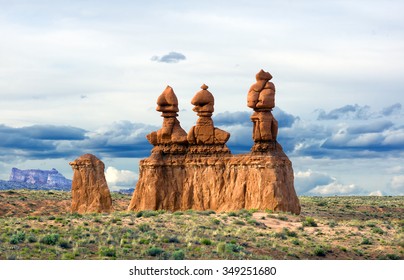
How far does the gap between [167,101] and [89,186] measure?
10.9 metres

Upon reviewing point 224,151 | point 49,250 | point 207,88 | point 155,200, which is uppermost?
point 207,88

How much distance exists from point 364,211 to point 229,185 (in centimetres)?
3073

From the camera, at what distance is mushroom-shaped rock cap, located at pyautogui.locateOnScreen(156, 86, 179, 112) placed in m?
69.7

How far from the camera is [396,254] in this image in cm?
4959

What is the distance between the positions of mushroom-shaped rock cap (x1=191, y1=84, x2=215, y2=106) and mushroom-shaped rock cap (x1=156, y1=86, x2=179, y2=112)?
3.22 meters

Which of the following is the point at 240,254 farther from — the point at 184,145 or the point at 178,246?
the point at 184,145

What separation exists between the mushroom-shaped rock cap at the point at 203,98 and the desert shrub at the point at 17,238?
2575 centimetres

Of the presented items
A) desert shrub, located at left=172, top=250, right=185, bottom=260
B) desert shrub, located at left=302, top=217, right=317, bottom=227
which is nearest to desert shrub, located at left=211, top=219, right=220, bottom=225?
desert shrub, located at left=302, top=217, right=317, bottom=227

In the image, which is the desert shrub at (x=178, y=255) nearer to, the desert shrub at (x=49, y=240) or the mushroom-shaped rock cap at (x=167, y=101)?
the desert shrub at (x=49, y=240)

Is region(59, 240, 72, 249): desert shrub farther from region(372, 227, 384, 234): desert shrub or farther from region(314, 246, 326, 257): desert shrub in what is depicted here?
region(372, 227, 384, 234): desert shrub

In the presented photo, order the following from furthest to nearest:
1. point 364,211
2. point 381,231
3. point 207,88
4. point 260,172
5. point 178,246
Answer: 1. point 364,211
2. point 207,88
3. point 260,172
4. point 381,231
5. point 178,246

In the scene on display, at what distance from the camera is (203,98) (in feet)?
218

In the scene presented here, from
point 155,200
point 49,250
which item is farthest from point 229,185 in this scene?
point 49,250

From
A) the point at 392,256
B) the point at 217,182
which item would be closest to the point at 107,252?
the point at 392,256
